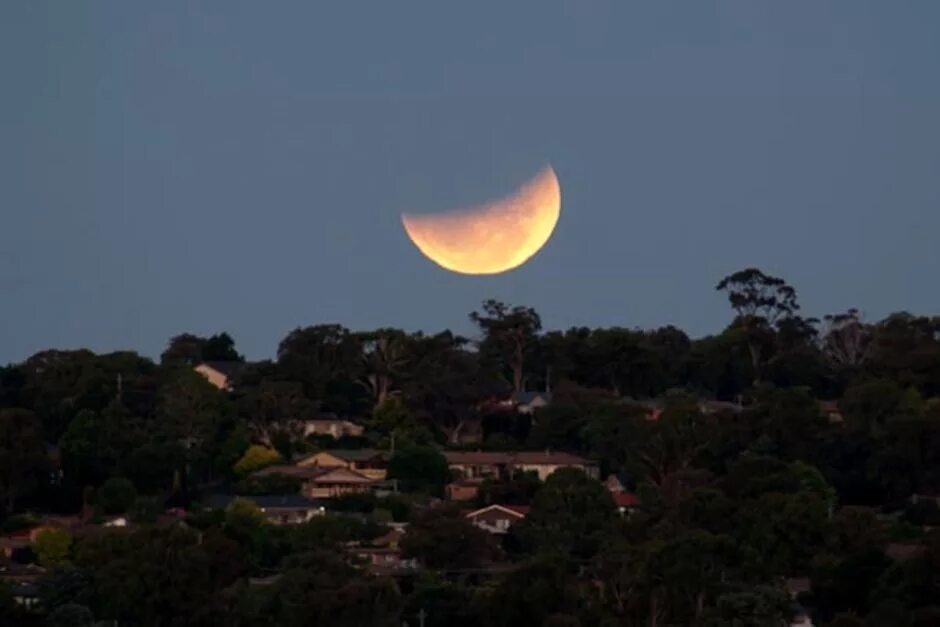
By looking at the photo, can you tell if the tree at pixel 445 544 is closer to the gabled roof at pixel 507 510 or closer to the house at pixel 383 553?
the house at pixel 383 553

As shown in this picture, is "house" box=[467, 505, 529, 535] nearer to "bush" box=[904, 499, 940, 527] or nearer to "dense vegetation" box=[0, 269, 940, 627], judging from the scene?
"dense vegetation" box=[0, 269, 940, 627]

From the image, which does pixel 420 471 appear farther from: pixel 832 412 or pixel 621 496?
pixel 832 412

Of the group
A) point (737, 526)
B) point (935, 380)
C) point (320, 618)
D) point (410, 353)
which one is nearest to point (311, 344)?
point (410, 353)

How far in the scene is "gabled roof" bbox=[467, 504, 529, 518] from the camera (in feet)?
170

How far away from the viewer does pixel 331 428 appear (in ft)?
211

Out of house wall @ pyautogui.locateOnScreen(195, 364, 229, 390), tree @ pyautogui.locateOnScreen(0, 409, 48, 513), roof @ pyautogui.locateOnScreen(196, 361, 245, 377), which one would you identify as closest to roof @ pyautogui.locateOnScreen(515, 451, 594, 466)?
tree @ pyautogui.locateOnScreen(0, 409, 48, 513)

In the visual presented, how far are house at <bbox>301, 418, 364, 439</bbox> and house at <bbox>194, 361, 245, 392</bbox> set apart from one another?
161 inches

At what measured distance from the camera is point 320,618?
39812 millimetres

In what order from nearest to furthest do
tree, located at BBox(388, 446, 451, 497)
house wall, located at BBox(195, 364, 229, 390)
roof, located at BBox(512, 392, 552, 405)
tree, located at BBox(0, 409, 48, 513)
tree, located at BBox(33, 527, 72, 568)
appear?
tree, located at BBox(33, 527, 72, 568) < tree, located at BBox(0, 409, 48, 513) < tree, located at BBox(388, 446, 451, 497) < roof, located at BBox(512, 392, 552, 405) < house wall, located at BBox(195, 364, 229, 390)

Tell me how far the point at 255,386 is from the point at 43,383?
4.99 metres

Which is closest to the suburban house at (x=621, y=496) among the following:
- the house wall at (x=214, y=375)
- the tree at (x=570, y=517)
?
the tree at (x=570, y=517)

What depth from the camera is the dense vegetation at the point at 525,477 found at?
134 ft

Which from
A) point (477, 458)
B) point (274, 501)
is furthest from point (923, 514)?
point (274, 501)

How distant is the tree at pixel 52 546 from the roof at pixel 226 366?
2133cm
